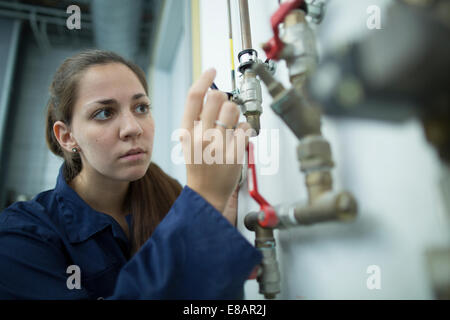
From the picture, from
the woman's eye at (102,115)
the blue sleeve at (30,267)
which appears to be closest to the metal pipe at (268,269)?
the blue sleeve at (30,267)

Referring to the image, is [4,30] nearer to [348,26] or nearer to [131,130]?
[131,130]

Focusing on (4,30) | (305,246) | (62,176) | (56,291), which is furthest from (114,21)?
(305,246)

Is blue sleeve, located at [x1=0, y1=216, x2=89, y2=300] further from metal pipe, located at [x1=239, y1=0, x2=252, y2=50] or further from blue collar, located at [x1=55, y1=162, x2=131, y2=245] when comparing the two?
metal pipe, located at [x1=239, y1=0, x2=252, y2=50]

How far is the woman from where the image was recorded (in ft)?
1.04

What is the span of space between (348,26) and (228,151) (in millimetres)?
196

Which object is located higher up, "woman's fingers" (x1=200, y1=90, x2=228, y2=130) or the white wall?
"woman's fingers" (x1=200, y1=90, x2=228, y2=130)

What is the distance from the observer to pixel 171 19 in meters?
1.64

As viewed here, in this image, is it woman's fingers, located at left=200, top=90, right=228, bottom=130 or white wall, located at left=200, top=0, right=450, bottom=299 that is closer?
white wall, located at left=200, top=0, right=450, bottom=299

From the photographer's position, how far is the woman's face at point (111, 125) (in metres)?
0.53

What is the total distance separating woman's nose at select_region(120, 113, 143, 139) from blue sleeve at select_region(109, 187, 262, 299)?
26cm

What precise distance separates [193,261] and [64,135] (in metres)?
0.48

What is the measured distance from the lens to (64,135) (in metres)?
0.61

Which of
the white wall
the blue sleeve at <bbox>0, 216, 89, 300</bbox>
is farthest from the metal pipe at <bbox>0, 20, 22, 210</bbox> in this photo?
the white wall

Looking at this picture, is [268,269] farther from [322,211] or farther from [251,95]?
[251,95]
